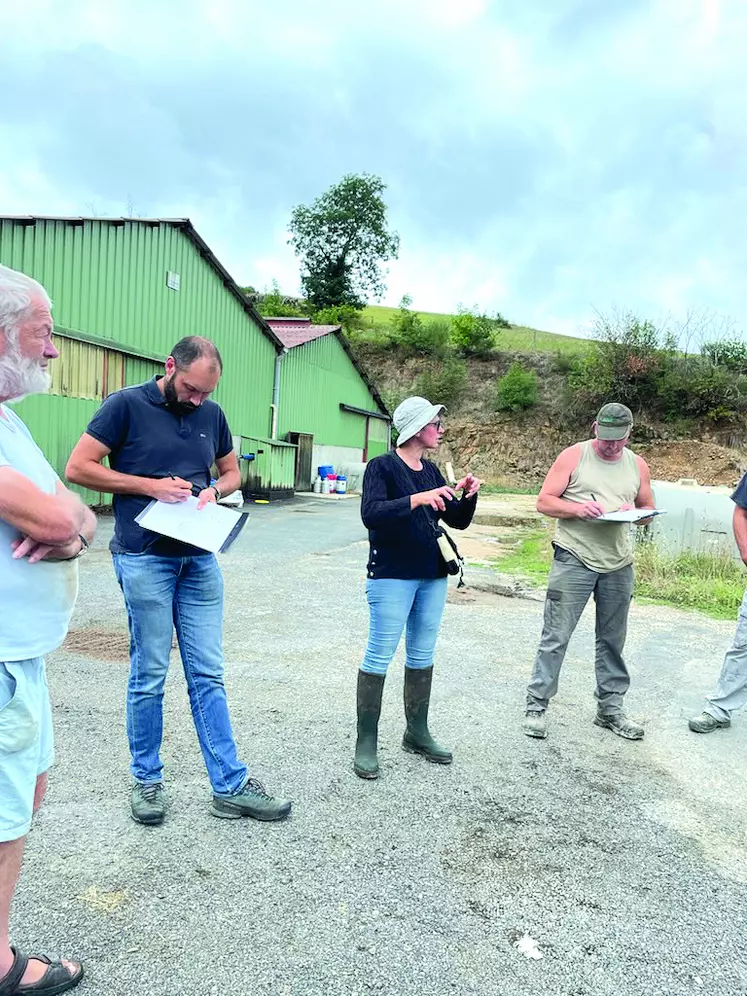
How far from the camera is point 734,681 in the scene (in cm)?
449

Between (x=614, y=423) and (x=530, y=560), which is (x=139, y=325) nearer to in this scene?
(x=530, y=560)

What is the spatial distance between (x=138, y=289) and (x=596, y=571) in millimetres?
14910

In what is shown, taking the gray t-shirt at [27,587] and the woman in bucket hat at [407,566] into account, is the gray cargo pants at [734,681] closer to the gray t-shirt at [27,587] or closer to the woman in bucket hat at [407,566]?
the woman in bucket hat at [407,566]

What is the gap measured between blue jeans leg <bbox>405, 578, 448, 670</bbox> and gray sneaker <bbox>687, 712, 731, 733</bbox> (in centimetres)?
191

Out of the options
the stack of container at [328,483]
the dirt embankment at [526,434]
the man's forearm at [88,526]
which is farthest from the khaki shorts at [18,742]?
the dirt embankment at [526,434]

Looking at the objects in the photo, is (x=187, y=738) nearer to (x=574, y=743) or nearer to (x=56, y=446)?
(x=574, y=743)

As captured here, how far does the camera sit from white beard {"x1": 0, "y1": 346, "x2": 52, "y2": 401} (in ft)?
5.93

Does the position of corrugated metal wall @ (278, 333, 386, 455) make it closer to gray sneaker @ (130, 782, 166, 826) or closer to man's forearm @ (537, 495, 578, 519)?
man's forearm @ (537, 495, 578, 519)

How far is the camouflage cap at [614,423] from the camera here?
14.0 feet

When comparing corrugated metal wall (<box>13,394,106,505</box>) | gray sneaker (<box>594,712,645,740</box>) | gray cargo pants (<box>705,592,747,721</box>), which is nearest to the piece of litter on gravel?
gray sneaker (<box>594,712,645,740</box>)

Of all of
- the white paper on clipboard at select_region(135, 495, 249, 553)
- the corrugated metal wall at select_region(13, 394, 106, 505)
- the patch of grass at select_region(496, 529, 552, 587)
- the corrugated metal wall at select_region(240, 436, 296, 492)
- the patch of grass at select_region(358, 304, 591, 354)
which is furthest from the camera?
the patch of grass at select_region(358, 304, 591, 354)

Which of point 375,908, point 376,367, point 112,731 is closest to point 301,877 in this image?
point 375,908

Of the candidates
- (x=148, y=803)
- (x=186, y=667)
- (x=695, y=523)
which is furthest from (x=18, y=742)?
(x=695, y=523)

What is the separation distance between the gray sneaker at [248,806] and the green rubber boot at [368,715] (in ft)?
2.00
